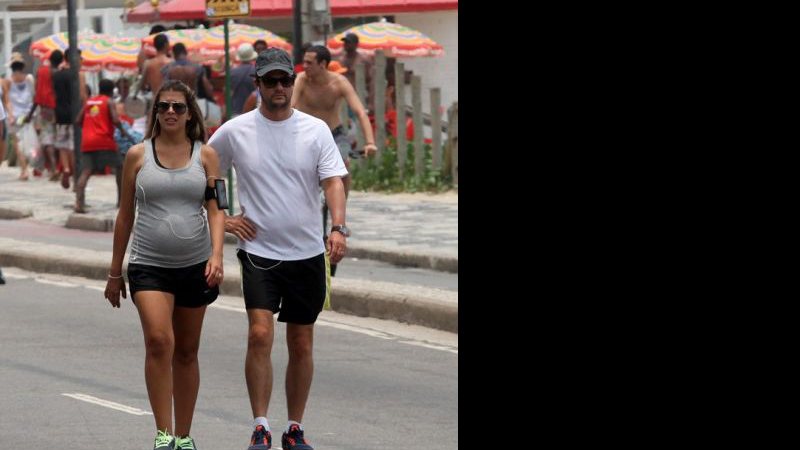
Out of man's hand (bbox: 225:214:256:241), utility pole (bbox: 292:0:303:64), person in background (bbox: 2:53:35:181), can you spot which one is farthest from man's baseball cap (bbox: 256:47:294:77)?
person in background (bbox: 2:53:35:181)

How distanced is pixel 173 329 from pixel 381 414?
1.46 metres

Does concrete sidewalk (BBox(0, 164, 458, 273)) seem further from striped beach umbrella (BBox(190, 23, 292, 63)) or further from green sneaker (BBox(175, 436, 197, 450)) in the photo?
green sneaker (BBox(175, 436, 197, 450))

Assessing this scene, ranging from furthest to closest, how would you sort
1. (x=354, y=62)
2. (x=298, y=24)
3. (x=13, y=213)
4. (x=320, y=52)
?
(x=354, y=62) < (x=13, y=213) < (x=298, y=24) < (x=320, y=52)

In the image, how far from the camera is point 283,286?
7.18 m

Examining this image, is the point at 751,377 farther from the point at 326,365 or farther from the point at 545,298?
the point at 326,365

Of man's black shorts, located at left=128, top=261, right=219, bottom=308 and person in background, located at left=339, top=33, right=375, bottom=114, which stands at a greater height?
man's black shorts, located at left=128, top=261, right=219, bottom=308

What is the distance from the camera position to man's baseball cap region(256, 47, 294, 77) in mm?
7145

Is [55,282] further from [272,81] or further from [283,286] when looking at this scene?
[272,81]

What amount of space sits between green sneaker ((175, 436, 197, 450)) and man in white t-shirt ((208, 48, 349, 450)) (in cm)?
25

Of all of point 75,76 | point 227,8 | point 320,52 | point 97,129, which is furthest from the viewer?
point 75,76

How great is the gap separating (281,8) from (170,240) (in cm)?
2898

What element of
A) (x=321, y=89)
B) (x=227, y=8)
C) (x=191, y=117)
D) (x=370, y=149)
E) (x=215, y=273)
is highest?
(x=191, y=117)

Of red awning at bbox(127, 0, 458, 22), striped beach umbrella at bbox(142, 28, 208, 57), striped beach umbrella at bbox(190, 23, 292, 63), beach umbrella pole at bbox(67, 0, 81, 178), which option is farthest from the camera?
red awning at bbox(127, 0, 458, 22)

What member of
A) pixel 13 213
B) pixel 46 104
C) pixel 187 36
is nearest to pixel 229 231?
pixel 13 213
